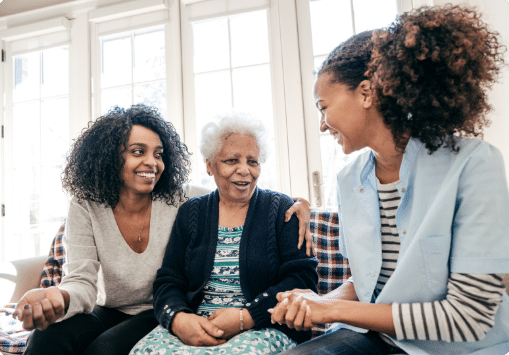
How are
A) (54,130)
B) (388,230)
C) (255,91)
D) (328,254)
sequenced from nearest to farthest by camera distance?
1. (388,230)
2. (328,254)
3. (255,91)
4. (54,130)

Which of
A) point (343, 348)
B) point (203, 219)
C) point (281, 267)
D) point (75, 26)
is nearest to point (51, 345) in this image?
point (203, 219)

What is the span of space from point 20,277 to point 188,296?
1.26 m

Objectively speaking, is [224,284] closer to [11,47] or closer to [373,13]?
[373,13]

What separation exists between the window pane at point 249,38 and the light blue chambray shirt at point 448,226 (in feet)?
6.47

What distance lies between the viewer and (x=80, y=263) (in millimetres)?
1407

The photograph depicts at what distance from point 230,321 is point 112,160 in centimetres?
84

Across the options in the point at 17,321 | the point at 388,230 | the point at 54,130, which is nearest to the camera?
the point at 388,230

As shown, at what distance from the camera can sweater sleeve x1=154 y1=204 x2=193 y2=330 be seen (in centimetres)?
125

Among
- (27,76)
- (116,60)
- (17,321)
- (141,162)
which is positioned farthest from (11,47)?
(141,162)

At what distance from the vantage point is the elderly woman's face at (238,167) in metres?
1.42

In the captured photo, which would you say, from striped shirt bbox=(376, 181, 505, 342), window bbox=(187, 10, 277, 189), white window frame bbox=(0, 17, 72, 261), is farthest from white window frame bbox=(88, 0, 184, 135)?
striped shirt bbox=(376, 181, 505, 342)

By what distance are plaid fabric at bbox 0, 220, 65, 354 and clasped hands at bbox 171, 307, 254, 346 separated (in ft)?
2.98

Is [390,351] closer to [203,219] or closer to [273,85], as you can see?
[203,219]

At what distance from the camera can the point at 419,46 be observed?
87cm
